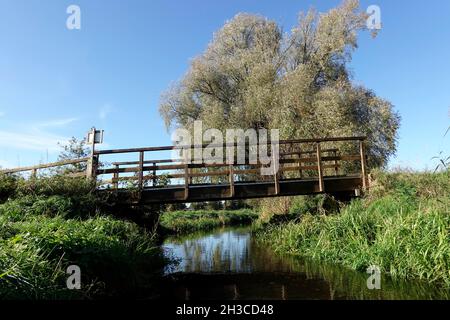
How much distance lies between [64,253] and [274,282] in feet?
11.7

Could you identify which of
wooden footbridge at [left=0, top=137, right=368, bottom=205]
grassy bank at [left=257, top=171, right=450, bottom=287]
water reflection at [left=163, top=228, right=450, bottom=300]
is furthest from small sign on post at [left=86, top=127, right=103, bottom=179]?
grassy bank at [left=257, top=171, right=450, bottom=287]

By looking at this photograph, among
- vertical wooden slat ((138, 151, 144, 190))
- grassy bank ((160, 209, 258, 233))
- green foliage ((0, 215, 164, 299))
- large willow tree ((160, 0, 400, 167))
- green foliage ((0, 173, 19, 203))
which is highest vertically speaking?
large willow tree ((160, 0, 400, 167))

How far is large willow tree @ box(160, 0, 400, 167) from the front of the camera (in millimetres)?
17281

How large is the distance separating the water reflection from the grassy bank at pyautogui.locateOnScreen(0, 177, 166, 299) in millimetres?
713

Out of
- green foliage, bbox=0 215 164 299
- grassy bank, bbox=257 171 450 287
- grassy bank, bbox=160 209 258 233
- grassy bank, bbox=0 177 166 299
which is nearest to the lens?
green foliage, bbox=0 215 164 299

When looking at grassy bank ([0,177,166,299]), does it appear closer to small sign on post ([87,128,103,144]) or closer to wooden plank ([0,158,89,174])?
wooden plank ([0,158,89,174])

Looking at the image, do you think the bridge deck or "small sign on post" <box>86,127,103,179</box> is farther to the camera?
the bridge deck

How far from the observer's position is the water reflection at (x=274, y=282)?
18.0 ft

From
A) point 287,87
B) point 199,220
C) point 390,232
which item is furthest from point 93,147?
point 199,220

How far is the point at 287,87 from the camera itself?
1784 cm

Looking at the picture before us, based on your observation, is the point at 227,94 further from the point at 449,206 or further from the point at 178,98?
the point at 449,206

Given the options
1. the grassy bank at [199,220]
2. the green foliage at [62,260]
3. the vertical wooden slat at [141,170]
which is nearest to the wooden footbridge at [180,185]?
the vertical wooden slat at [141,170]

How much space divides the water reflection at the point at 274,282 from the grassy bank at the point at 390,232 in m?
0.38

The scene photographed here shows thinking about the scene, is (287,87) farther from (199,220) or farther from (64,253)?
(64,253)
